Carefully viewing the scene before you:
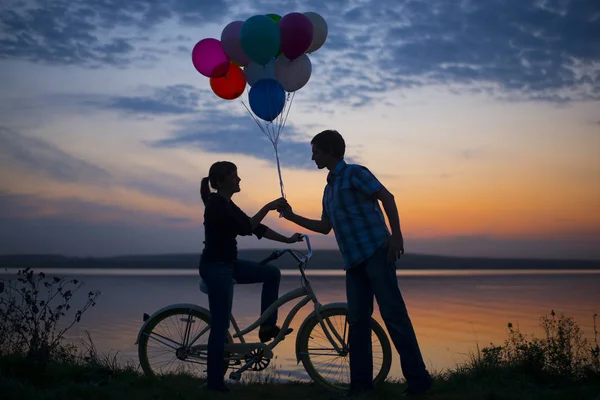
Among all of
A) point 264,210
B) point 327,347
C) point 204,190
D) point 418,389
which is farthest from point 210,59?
point 418,389

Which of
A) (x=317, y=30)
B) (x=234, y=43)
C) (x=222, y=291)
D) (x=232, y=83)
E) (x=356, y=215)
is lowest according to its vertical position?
(x=222, y=291)

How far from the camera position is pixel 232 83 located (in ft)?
24.8

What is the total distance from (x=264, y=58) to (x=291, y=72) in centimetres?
47

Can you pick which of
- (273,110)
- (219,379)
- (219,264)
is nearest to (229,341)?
(219,379)

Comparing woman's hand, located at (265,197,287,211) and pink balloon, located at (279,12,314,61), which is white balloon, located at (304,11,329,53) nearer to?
pink balloon, located at (279,12,314,61)

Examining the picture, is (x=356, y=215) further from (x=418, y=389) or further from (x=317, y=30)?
(x=317, y=30)

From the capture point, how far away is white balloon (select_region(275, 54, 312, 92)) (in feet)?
23.9

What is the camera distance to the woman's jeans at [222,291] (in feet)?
18.9

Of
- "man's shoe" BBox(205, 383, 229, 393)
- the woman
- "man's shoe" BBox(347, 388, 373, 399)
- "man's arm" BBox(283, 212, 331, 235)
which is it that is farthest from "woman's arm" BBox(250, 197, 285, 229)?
"man's shoe" BBox(347, 388, 373, 399)

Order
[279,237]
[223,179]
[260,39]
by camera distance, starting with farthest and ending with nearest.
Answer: [260,39], [279,237], [223,179]

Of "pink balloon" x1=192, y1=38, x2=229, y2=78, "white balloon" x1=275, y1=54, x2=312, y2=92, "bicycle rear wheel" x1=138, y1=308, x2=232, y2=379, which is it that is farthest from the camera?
"pink balloon" x1=192, y1=38, x2=229, y2=78

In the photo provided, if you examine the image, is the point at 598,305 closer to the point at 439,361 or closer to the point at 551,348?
the point at 439,361

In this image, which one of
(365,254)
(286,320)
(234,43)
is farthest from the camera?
(234,43)

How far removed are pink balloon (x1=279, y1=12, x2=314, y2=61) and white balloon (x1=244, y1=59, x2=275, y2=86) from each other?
0.22 m
